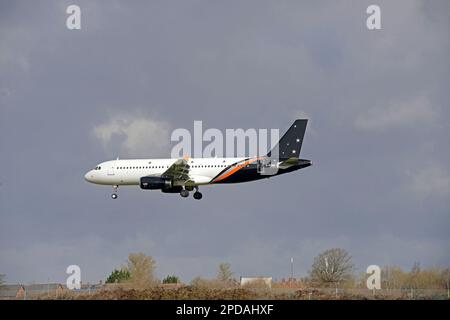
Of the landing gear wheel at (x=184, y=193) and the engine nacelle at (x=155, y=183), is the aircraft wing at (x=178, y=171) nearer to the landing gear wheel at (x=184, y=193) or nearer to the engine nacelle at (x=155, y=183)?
the engine nacelle at (x=155, y=183)

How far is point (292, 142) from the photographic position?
84312 mm

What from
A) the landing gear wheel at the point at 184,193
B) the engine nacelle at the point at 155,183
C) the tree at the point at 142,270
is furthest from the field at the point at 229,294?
the landing gear wheel at the point at 184,193

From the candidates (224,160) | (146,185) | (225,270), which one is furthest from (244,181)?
(225,270)

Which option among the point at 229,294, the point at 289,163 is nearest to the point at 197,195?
the point at 289,163

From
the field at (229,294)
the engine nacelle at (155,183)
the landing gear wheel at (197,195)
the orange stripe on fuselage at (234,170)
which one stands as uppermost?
the orange stripe on fuselage at (234,170)

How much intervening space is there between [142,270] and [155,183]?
948 inches

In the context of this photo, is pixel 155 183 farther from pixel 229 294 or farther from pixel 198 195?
pixel 229 294

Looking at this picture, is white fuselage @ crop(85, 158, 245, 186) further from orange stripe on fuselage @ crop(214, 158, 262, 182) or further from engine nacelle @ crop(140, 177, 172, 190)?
engine nacelle @ crop(140, 177, 172, 190)

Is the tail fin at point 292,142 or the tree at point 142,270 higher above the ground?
the tail fin at point 292,142

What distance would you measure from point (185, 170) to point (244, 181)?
542 centimetres

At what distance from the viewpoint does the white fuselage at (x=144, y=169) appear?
276ft
